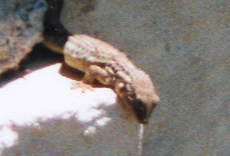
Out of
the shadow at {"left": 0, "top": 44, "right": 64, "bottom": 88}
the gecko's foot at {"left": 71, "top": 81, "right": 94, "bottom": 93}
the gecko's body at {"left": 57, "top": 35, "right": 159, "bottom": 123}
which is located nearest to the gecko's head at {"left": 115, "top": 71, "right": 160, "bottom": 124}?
the gecko's body at {"left": 57, "top": 35, "right": 159, "bottom": 123}

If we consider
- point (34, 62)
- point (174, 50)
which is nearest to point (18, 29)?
point (34, 62)

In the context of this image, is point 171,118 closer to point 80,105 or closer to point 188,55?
point 188,55

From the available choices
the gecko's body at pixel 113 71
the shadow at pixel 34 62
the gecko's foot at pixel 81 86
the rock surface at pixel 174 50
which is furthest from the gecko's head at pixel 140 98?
the shadow at pixel 34 62

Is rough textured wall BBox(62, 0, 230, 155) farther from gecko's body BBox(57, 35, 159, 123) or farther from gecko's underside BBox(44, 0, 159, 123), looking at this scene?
gecko's body BBox(57, 35, 159, 123)

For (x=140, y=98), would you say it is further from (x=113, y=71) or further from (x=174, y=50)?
(x=174, y=50)

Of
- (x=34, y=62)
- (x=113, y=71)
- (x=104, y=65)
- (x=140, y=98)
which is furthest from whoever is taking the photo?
(x=34, y=62)

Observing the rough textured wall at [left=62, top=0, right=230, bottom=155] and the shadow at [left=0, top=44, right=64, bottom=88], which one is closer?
the shadow at [left=0, top=44, right=64, bottom=88]

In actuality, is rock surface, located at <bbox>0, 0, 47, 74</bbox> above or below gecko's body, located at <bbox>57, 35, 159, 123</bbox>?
above
